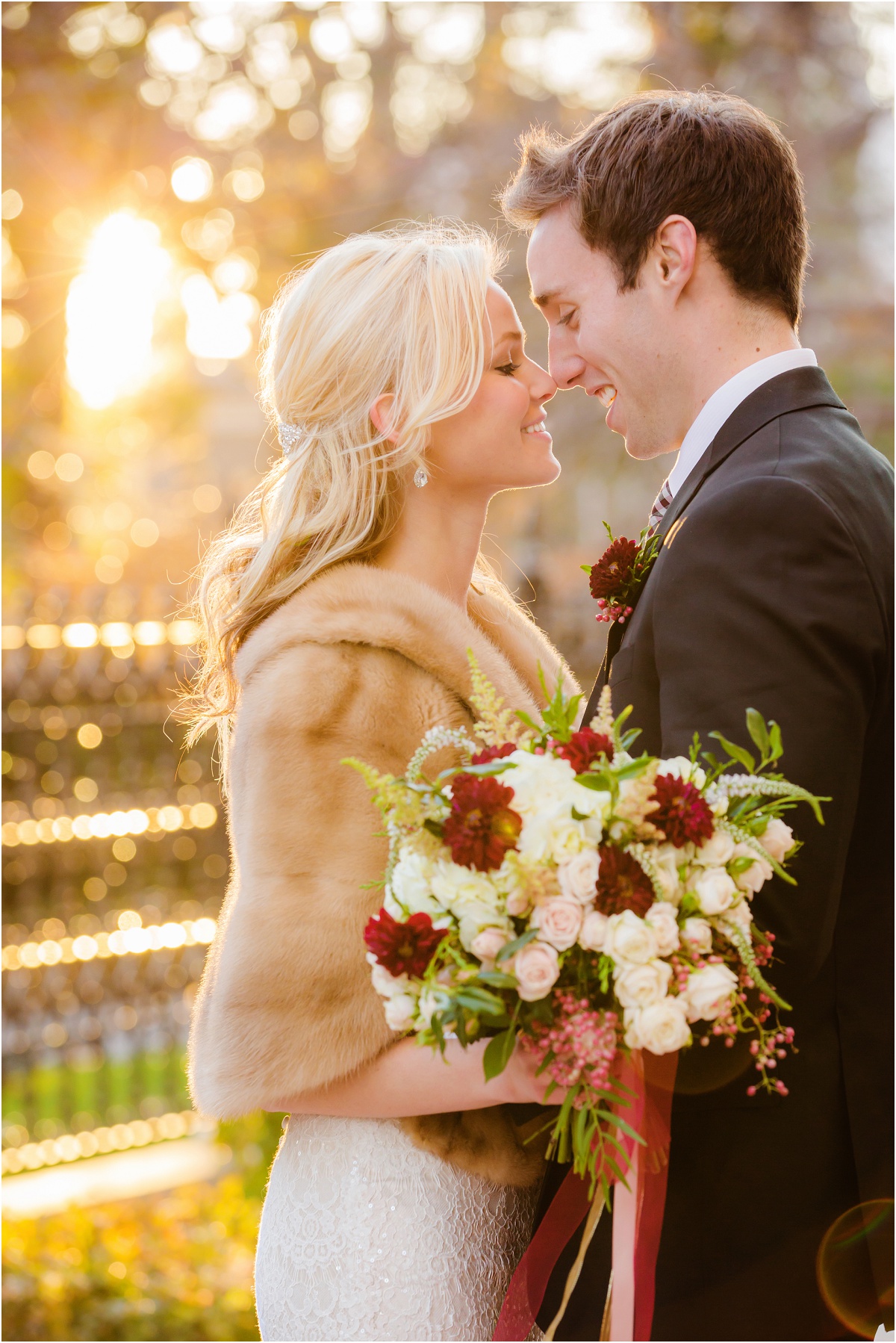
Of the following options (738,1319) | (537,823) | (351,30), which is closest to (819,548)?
(537,823)

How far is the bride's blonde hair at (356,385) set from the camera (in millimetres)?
2543

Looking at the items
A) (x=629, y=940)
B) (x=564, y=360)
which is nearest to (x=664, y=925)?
(x=629, y=940)

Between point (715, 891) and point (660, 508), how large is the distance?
1429 mm

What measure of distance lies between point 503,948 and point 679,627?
0.68m

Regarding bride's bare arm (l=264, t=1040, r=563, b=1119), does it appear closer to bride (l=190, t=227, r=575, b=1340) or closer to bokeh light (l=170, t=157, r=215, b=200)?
bride (l=190, t=227, r=575, b=1340)

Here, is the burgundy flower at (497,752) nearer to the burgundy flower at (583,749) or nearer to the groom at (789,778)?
the burgundy flower at (583,749)

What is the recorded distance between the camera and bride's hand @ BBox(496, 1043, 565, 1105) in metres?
1.72

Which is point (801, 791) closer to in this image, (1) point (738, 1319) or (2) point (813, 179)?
→ (1) point (738, 1319)

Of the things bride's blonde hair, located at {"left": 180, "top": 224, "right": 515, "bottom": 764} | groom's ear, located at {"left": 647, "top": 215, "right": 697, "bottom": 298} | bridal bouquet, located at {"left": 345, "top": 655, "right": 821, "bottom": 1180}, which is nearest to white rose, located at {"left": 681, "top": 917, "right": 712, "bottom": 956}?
bridal bouquet, located at {"left": 345, "top": 655, "right": 821, "bottom": 1180}

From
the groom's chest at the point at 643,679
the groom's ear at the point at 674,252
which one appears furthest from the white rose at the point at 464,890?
the groom's ear at the point at 674,252

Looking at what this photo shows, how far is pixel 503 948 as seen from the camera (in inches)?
60.7

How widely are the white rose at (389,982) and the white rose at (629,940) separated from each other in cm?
31

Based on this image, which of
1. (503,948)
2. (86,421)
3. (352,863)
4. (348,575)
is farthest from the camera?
(86,421)

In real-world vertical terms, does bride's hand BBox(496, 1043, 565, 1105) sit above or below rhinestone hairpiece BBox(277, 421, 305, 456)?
below
